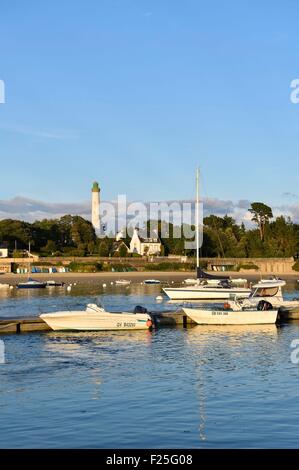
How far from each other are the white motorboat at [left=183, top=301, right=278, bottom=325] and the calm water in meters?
3.54

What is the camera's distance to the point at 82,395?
25.5 meters

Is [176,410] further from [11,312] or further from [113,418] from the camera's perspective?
[11,312]

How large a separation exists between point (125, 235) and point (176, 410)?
168 metres

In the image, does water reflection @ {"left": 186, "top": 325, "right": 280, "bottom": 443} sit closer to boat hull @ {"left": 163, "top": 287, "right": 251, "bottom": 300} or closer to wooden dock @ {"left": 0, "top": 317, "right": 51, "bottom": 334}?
wooden dock @ {"left": 0, "top": 317, "right": 51, "bottom": 334}

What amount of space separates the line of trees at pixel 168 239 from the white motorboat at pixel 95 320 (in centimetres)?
10940

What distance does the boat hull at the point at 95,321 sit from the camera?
42.5 metres

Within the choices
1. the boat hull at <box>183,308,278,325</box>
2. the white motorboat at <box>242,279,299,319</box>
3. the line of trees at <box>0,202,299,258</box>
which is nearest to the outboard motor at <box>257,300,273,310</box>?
the boat hull at <box>183,308,278,325</box>

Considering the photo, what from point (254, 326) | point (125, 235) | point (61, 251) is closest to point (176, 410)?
point (254, 326)

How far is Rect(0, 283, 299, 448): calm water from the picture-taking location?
20.1 meters

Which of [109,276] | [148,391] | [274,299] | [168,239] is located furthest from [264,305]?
[168,239]
